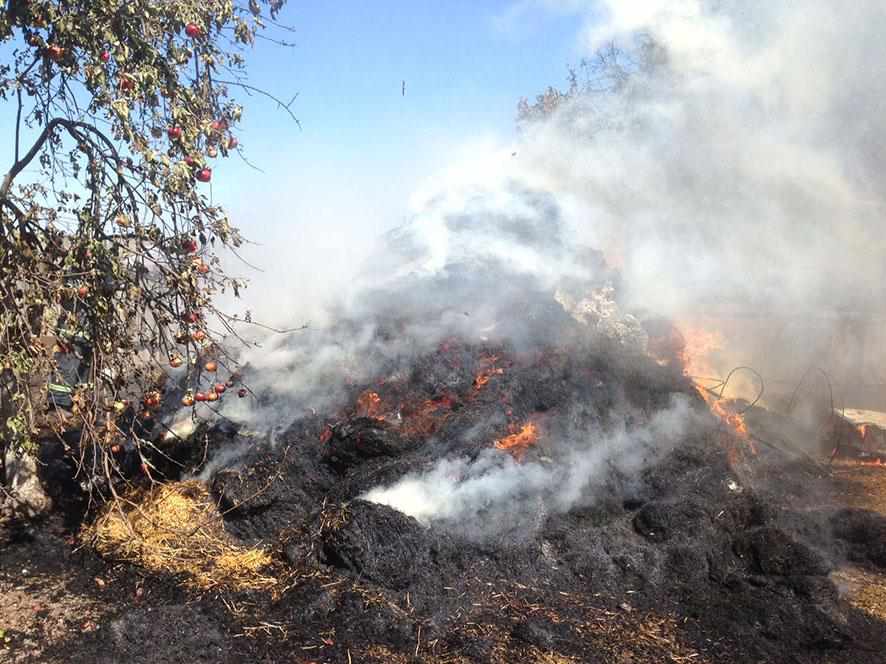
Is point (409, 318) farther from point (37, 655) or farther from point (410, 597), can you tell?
point (37, 655)

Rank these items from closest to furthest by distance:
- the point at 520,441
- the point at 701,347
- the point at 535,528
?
the point at 535,528
the point at 520,441
the point at 701,347

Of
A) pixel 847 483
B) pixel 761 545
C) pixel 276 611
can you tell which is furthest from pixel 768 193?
pixel 276 611

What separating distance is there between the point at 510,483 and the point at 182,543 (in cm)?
333

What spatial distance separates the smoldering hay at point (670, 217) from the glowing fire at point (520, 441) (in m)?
0.63

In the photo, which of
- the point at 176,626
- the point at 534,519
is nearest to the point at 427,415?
the point at 534,519

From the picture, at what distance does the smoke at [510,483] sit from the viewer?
670 centimetres

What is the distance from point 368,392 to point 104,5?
5293mm

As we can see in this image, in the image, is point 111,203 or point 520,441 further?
point 520,441

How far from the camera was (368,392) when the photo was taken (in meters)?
8.61

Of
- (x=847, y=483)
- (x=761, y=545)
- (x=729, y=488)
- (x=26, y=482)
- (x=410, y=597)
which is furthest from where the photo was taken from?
(x=847, y=483)

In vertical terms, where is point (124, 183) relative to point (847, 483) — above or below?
above

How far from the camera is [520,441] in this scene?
25.3ft

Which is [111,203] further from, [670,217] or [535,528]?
[670,217]

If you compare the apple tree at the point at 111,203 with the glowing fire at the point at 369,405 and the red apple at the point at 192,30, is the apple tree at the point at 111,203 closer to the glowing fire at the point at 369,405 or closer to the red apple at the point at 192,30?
the red apple at the point at 192,30
